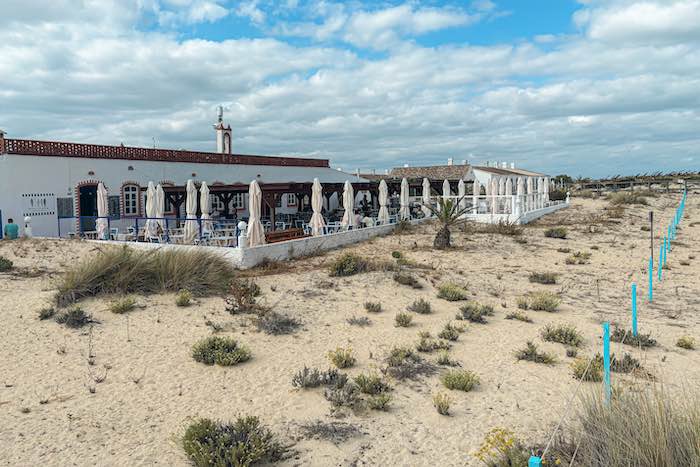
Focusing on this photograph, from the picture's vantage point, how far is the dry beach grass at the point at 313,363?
5.13m

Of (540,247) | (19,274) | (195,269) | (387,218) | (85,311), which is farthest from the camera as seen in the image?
(387,218)

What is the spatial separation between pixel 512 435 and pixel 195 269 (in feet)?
25.4

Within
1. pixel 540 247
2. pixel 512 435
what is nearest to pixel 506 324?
pixel 512 435

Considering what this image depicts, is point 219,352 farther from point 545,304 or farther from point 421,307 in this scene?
point 545,304

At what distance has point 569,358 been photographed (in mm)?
7383

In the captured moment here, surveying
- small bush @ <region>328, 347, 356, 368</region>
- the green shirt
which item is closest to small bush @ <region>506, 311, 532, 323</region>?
small bush @ <region>328, 347, 356, 368</region>

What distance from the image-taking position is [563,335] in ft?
26.5

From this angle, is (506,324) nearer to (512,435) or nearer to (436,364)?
(436,364)

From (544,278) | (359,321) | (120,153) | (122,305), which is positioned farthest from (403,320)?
(120,153)

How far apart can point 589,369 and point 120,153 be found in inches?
699

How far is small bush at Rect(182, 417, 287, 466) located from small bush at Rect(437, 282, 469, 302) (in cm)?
611

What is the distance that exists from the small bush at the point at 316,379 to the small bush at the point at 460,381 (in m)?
1.29

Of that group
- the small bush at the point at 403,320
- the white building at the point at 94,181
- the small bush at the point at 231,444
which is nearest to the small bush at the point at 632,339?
the small bush at the point at 403,320

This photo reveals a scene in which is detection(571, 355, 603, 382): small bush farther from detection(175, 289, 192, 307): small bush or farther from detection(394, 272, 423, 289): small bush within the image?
detection(175, 289, 192, 307): small bush
